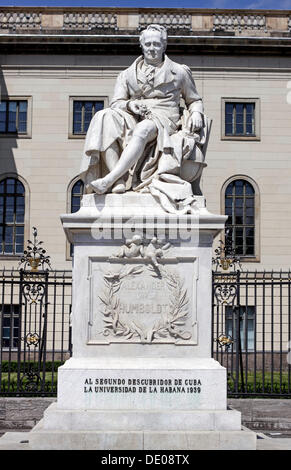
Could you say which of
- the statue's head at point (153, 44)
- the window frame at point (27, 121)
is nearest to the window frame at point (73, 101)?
the window frame at point (27, 121)

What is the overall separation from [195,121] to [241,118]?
86.2 ft

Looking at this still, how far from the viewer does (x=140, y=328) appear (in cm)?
835

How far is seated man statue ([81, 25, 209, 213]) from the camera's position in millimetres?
8703

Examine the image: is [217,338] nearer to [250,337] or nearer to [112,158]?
[112,158]

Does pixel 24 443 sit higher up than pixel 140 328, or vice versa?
pixel 140 328

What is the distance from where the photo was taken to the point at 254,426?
45.0ft

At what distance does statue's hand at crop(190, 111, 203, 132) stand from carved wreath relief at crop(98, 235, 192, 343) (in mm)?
1493

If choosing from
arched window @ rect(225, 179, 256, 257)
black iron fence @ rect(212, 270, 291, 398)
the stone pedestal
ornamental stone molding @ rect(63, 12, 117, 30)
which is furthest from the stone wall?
ornamental stone molding @ rect(63, 12, 117, 30)

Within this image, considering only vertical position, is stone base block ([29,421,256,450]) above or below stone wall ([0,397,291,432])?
above

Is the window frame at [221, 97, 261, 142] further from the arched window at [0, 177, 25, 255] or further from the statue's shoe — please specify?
the statue's shoe

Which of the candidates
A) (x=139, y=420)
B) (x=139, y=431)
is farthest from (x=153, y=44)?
(x=139, y=431)

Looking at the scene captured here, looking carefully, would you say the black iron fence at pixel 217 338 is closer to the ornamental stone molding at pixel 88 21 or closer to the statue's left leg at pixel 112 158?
the statue's left leg at pixel 112 158
